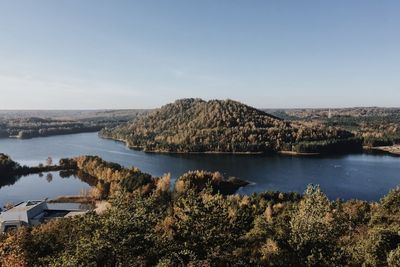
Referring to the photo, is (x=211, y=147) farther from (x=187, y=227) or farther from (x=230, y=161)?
(x=187, y=227)

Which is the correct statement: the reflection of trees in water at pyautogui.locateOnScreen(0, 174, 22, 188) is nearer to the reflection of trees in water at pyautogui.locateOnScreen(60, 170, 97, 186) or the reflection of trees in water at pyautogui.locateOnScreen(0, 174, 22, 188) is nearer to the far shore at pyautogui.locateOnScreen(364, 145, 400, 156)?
the reflection of trees in water at pyautogui.locateOnScreen(60, 170, 97, 186)

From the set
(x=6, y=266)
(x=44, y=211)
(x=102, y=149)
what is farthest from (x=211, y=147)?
(x=6, y=266)

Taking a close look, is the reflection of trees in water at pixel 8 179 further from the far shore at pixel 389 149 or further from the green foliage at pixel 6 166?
the far shore at pixel 389 149

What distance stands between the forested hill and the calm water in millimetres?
8488

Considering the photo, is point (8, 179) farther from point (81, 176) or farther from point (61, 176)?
point (81, 176)

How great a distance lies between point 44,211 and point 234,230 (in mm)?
40422

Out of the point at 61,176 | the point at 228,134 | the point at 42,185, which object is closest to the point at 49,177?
the point at 61,176

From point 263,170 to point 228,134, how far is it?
144 ft

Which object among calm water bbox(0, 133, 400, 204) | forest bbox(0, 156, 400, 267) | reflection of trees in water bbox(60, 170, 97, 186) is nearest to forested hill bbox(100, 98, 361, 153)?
calm water bbox(0, 133, 400, 204)

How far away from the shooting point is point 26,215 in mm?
46906

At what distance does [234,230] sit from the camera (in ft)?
58.1

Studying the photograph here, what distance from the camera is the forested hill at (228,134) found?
118875 millimetres

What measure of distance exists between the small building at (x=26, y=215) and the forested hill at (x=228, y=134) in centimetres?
6964

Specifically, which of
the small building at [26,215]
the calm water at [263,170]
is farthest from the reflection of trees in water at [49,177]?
the small building at [26,215]
